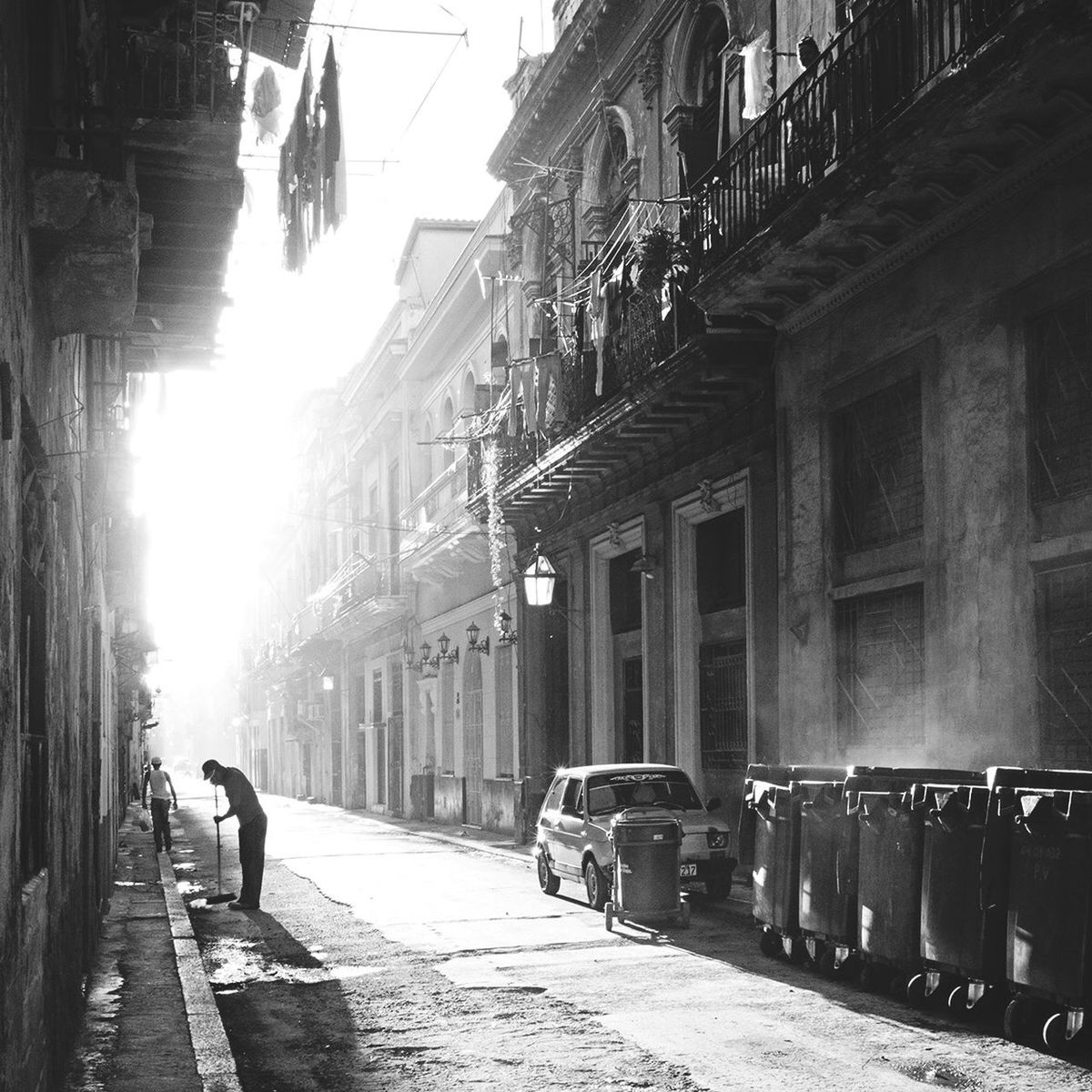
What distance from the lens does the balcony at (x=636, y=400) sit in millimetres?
17234

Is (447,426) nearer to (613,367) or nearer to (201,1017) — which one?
(613,367)

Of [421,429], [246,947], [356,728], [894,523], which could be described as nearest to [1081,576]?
[894,523]

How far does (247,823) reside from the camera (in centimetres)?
1623

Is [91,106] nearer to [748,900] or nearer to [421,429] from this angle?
[748,900]

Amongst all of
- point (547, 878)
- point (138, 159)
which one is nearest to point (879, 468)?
point (547, 878)

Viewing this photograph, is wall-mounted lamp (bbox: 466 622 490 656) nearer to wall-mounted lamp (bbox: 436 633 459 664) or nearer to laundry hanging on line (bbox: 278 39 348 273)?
wall-mounted lamp (bbox: 436 633 459 664)

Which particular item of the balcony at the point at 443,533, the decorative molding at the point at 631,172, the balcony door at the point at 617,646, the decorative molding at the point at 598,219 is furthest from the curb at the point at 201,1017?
the balcony at the point at 443,533

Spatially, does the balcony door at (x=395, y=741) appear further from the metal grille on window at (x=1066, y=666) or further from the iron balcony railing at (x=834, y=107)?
the metal grille on window at (x=1066, y=666)

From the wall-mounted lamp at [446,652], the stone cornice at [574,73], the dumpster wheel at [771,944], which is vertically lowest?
the dumpster wheel at [771,944]

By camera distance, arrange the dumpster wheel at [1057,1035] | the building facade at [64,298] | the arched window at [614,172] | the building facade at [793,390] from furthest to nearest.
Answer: the arched window at [614,172] < the building facade at [793,390] < the dumpster wheel at [1057,1035] < the building facade at [64,298]

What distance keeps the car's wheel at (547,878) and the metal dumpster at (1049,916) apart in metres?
9.05

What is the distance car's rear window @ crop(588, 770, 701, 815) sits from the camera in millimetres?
Answer: 16188

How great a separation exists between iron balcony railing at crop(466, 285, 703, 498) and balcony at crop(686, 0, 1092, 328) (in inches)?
49.8

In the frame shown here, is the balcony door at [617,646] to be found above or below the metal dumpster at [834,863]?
above
